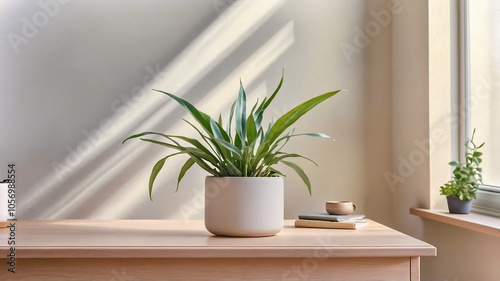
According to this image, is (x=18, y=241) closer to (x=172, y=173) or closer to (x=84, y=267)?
(x=84, y=267)

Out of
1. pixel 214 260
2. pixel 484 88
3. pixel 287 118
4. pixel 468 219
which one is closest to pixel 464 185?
pixel 468 219

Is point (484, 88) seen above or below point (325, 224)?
above

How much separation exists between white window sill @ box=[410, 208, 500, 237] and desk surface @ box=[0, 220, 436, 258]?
0.22m

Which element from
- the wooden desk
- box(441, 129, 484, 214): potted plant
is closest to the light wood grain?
the wooden desk

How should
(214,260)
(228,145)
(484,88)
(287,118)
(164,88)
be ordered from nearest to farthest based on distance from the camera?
(214,260) → (228,145) → (287,118) → (484,88) → (164,88)

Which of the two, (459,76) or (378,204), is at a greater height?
(459,76)

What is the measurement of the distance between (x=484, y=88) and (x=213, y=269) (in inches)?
45.8

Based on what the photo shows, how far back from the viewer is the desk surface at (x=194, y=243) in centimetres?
133

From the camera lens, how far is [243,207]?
1525mm

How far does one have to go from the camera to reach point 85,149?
206 cm

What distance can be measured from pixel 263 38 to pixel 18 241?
3.97 feet

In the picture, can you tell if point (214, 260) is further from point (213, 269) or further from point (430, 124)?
point (430, 124)

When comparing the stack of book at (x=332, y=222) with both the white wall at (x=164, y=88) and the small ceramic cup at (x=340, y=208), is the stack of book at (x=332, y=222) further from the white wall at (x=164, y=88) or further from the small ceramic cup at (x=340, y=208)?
the white wall at (x=164, y=88)

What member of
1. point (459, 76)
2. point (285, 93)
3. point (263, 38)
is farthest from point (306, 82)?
point (459, 76)
